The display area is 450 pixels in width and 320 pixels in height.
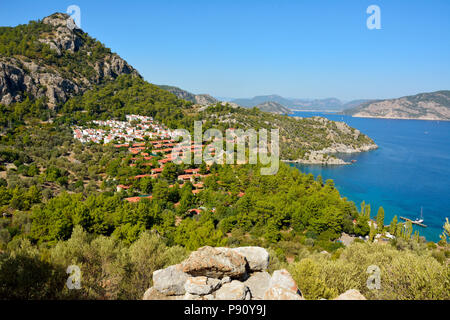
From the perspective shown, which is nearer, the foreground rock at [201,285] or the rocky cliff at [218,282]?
the rocky cliff at [218,282]

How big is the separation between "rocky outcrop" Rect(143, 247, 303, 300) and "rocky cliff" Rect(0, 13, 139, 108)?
178 feet

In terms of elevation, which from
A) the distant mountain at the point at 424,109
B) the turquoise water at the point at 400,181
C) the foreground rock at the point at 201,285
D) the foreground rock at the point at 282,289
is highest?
the distant mountain at the point at 424,109

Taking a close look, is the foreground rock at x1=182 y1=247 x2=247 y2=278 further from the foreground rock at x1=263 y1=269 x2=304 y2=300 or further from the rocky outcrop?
the foreground rock at x1=263 y1=269 x2=304 y2=300

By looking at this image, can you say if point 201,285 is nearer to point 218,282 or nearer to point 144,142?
→ point 218,282

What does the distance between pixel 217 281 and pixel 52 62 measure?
67773 millimetres

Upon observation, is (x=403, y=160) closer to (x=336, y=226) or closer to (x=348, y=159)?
(x=348, y=159)

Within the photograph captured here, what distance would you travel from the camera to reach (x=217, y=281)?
583 cm

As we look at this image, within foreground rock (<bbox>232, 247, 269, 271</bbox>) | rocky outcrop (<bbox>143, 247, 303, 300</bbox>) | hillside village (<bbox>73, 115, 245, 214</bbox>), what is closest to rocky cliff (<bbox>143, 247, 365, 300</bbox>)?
rocky outcrop (<bbox>143, 247, 303, 300</bbox>)

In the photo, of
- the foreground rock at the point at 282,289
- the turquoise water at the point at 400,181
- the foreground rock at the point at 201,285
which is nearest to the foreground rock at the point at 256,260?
the foreground rock at the point at 282,289

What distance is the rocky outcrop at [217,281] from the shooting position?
17.9 ft

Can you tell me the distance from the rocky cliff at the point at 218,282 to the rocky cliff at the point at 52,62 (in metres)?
54.2

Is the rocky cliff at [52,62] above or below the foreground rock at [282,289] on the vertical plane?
above

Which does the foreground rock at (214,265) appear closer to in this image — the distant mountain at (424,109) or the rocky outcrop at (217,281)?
the rocky outcrop at (217,281)
